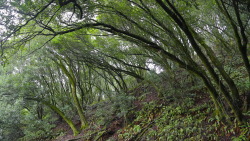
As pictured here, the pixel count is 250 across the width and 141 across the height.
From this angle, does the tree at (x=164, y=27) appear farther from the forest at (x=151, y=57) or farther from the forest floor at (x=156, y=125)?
the forest floor at (x=156, y=125)

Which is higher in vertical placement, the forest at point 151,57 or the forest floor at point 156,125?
the forest at point 151,57

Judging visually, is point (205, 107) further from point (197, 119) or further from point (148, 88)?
point (148, 88)

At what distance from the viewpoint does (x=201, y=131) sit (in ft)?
15.0

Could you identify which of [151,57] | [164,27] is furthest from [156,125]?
[164,27]

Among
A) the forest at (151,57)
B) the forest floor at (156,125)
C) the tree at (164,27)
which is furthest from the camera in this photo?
the forest floor at (156,125)

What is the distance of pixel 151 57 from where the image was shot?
210 inches

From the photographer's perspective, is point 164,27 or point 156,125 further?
point 156,125

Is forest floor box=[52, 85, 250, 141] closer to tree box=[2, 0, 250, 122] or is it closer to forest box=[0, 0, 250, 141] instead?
forest box=[0, 0, 250, 141]

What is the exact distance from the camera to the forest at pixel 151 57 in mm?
3031

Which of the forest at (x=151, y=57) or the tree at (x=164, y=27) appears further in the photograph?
the forest at (x=151, y=57)

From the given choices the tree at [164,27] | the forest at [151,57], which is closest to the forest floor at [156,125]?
the forest at [151,57]

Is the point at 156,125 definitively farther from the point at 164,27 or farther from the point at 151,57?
the point at 164,27

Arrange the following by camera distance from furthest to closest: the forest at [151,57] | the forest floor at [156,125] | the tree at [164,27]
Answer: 1. the forest floor at [156,125]
2. the forest at [151,57]
3. the tree at [164,27]

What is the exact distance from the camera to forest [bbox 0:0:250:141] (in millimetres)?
3031
